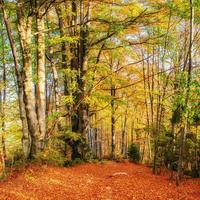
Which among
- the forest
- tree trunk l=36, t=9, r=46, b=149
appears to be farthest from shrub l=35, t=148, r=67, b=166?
tree trunk l=36, t=9, r=46, b=149

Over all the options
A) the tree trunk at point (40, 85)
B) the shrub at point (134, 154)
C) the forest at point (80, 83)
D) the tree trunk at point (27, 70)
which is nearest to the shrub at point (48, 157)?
the forest at point (80, 83)

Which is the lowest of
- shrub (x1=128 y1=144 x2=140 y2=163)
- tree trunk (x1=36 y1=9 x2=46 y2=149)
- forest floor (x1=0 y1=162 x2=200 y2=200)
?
shrub (x1=128 y1=144 x2=140 y2=163)

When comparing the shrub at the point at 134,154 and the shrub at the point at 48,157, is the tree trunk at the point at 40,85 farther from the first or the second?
the shrub at the point at 134,154

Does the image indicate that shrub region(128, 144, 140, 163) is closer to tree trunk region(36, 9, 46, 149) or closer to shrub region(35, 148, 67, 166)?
shrub region(35, 148, 67, 166)

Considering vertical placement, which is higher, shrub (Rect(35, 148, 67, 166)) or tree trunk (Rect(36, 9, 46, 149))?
tree trunk (Rect(36, 9, 46, 149))

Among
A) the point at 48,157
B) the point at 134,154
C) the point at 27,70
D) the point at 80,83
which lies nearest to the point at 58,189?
the point at 48,157

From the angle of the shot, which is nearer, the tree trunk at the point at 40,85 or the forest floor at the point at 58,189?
the forest floor at the point at 58,189

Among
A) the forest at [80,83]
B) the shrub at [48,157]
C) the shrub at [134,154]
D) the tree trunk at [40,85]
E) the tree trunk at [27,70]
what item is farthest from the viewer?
the shrub at [134,154]

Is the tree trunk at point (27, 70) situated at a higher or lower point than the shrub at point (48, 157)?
higher

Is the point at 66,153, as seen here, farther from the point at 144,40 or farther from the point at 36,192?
the point at 36,192

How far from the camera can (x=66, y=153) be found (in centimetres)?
1833

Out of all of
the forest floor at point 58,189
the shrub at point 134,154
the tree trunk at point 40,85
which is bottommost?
the shrub at point 134,154

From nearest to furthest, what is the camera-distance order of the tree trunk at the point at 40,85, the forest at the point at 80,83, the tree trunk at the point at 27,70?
the forest at the point at 80,83 → the tree trunk at the point at 27,70 → the tree trunk at the point at 40,85

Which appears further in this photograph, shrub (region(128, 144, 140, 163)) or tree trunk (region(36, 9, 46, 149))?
shrub (region(128, 144, 140, 163))
